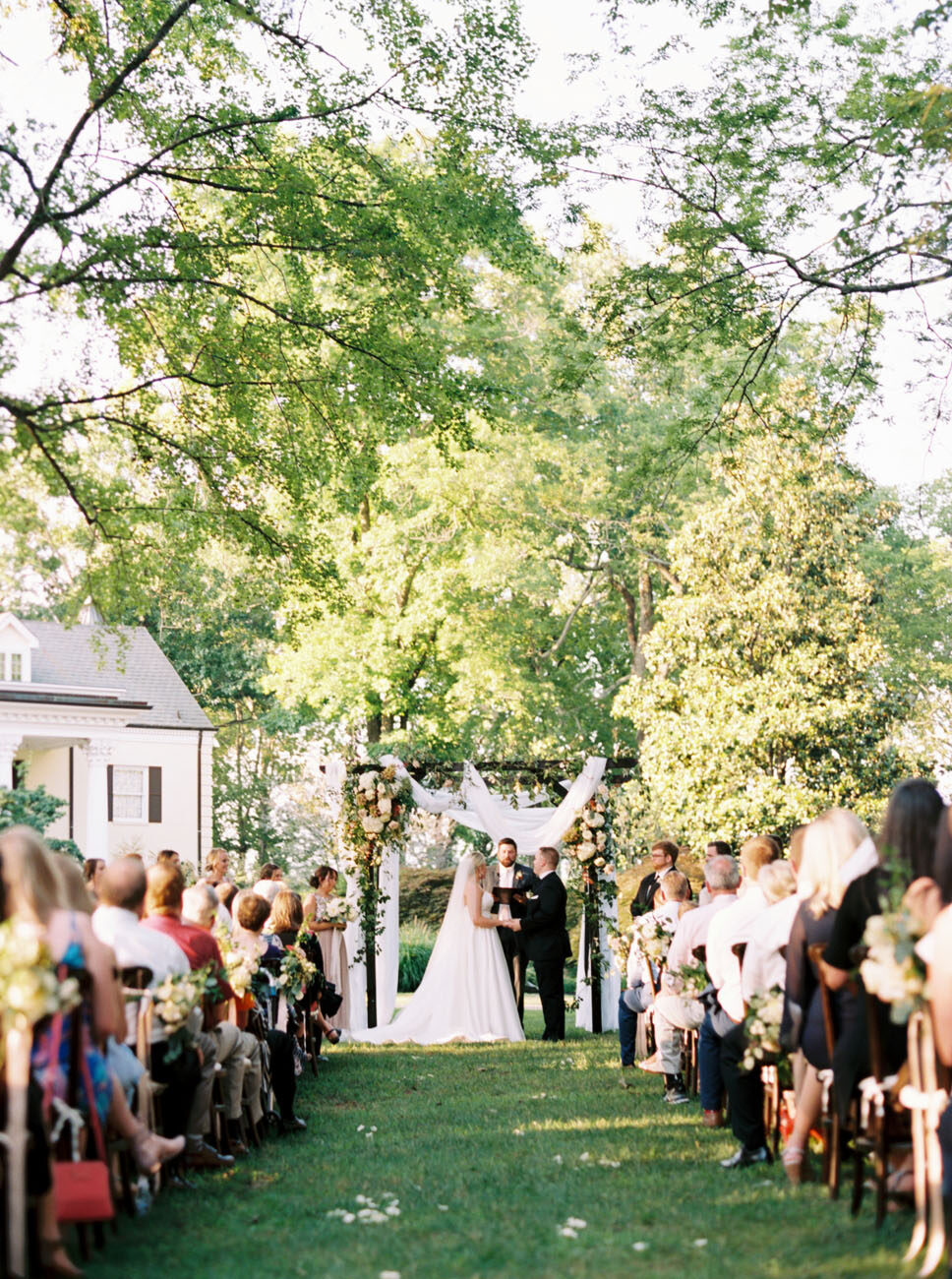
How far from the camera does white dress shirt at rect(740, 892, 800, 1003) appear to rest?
7.52 meters

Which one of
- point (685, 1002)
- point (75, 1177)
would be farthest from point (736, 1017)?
point (75, 1177)

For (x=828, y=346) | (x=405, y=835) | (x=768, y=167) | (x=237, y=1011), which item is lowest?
(x=237, y=1011)

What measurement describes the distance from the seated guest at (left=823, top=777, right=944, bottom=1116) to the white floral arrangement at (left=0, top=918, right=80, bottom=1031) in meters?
2.91

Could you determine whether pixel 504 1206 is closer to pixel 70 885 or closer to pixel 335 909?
pixel 70 885

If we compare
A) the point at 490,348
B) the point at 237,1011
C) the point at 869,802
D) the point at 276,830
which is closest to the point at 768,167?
the point at 237,1011

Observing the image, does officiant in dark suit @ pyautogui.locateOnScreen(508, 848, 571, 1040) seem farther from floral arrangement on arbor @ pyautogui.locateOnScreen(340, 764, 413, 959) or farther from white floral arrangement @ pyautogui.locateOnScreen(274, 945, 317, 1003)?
white floral arrangement @ pyautogui.locateOnScreen(274, 945, 317, 1003)

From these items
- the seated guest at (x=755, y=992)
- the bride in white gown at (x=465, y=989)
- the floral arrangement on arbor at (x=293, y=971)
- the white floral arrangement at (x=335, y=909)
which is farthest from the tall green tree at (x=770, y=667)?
the seated guest at (x=755, y=992)

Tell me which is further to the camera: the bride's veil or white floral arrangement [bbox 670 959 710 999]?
the bride's veil

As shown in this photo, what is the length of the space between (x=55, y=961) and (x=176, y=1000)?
171 centimetres

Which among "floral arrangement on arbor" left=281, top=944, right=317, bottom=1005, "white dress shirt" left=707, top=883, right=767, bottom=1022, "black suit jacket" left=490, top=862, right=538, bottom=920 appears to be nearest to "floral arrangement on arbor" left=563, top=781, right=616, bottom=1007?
"black suit jacket" left=490, top=862, right=538, bottom=920

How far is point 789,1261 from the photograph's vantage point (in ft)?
17.6

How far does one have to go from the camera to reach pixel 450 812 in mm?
17922

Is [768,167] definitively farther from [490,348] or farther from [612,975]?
[490,348]

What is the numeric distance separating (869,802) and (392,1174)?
17249mm
